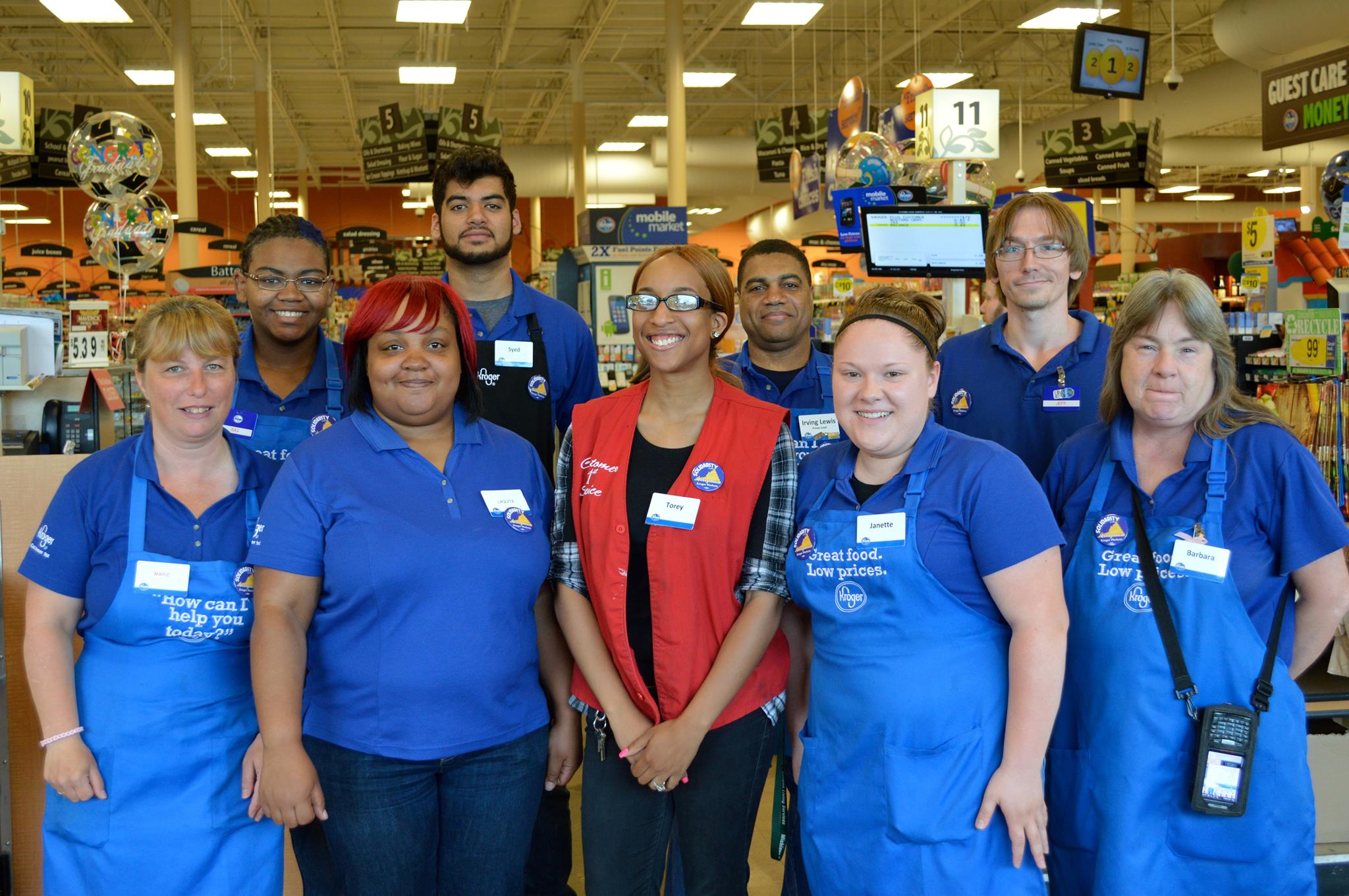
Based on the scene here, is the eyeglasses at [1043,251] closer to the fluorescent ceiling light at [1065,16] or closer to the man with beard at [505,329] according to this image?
the man with beard at [505,329]

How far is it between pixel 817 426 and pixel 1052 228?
798mm

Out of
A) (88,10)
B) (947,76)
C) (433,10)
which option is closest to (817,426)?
(433,10)

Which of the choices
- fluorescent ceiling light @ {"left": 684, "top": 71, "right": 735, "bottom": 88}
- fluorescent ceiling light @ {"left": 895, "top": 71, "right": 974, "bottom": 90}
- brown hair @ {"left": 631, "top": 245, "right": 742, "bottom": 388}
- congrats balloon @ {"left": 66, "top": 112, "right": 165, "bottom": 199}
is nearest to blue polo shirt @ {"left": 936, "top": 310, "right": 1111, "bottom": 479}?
brown hair @ {"left": 631, "top": 245, "right": 742, "bottom": 388}

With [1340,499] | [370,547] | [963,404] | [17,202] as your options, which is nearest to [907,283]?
[1340,499]

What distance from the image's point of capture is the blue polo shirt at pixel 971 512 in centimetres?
197

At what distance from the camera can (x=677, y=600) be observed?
220 centimetres

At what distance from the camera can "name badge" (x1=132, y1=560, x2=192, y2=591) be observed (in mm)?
2172

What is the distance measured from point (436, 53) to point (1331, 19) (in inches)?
445

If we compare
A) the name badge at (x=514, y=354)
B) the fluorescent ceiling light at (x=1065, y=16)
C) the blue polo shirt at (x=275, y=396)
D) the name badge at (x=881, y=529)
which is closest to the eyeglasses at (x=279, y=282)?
the blue polo shirt at (x=275, y=396)

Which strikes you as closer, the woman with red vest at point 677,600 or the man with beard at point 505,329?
the woman with red vest at point 677,600

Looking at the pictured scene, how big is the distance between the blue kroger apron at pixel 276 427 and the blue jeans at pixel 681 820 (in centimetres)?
115

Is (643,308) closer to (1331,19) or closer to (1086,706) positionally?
(1086,706)

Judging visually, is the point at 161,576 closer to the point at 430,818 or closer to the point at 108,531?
the point at 108,531

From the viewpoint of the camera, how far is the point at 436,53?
53.0 feet
